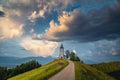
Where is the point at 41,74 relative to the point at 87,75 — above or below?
above

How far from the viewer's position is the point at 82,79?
81.5m

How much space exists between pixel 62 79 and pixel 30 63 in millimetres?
93019

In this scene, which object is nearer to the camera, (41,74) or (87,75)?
(41,74)

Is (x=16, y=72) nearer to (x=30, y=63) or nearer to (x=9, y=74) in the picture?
(x=9, y=74)

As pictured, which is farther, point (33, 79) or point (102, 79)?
point (102, 79)

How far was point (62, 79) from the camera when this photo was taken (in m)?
71.4

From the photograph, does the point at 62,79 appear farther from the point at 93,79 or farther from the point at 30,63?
the point at 30,63

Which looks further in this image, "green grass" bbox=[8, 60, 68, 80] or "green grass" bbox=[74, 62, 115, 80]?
"green grass" bbox=[74, 62, 115, 80]

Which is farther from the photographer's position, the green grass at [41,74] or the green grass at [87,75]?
the green grass at [87,75]

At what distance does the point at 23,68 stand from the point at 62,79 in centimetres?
8284

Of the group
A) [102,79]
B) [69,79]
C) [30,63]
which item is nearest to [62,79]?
[69,79]

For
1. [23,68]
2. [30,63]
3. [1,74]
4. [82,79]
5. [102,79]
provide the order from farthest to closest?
[30,63], [23,68], [1,74], [102,79], [82,79]

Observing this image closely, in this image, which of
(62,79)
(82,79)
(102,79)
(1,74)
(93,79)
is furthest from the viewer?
(1,74)

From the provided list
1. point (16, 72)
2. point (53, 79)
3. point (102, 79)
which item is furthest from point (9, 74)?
point (53, 79)
